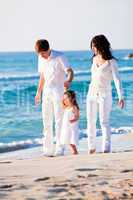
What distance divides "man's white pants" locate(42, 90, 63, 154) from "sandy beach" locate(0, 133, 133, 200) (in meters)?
1.04

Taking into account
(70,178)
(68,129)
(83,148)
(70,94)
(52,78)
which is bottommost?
(83,148)

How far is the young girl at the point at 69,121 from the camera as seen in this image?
7.67 meters

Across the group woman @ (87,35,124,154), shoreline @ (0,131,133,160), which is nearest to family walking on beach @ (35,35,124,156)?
woman @ (87,35,124,154)

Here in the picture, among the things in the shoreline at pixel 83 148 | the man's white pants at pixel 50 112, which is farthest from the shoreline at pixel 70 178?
the shoreline at pixel 83 148

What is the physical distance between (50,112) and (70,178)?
242 cm

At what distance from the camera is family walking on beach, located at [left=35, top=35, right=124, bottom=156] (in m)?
7.19

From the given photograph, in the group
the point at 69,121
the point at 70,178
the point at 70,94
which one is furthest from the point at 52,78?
the point at 70,178

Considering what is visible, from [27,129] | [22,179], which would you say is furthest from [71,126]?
[27,129]

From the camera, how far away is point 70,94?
25.2 ft

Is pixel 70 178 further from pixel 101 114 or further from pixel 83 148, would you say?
pixel 83 148

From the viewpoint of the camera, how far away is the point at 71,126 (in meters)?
7.73

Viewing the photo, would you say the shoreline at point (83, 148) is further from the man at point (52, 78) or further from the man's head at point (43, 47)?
the man's head at point (43, 47)

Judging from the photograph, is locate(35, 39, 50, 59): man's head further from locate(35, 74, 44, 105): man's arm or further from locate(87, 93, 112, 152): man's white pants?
locate(87, 93, 112, 152): man's white pants

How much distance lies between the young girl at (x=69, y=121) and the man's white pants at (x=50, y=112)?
64 mm
